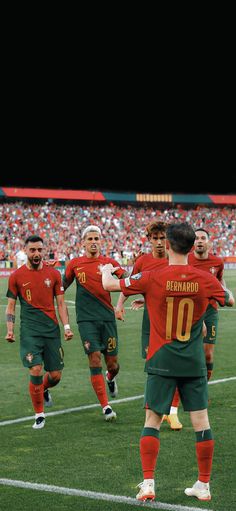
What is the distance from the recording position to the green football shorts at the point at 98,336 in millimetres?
8859

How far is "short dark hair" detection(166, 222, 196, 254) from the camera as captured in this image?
17.7 ft

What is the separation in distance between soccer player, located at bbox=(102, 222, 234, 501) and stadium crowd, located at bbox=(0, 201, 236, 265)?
4353 cm

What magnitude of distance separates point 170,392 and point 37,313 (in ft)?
10.7

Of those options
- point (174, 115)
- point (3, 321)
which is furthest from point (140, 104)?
point (3, 321)

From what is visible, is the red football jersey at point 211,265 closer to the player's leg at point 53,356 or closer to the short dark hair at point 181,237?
the player's leg at point 53,356

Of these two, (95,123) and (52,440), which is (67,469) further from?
(95,123)

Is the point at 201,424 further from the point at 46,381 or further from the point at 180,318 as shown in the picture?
the point at 46,381

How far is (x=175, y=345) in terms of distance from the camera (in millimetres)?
5520

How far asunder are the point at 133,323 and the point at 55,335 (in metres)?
12.4

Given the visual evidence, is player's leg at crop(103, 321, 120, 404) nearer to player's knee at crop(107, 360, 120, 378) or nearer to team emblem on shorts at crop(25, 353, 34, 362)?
player's knee at crop(107, 360, 120, 378)

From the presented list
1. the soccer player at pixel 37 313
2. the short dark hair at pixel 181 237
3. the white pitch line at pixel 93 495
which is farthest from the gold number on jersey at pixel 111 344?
the short dark hair at pixel 181 237

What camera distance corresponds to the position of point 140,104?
277 feet

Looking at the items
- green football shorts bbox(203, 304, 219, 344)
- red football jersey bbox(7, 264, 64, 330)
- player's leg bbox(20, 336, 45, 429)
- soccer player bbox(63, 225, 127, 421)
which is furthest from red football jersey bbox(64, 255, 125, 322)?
green football shorts bbox(203, 304, 219, 344)

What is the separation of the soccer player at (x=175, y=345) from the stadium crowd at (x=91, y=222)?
43528mm
